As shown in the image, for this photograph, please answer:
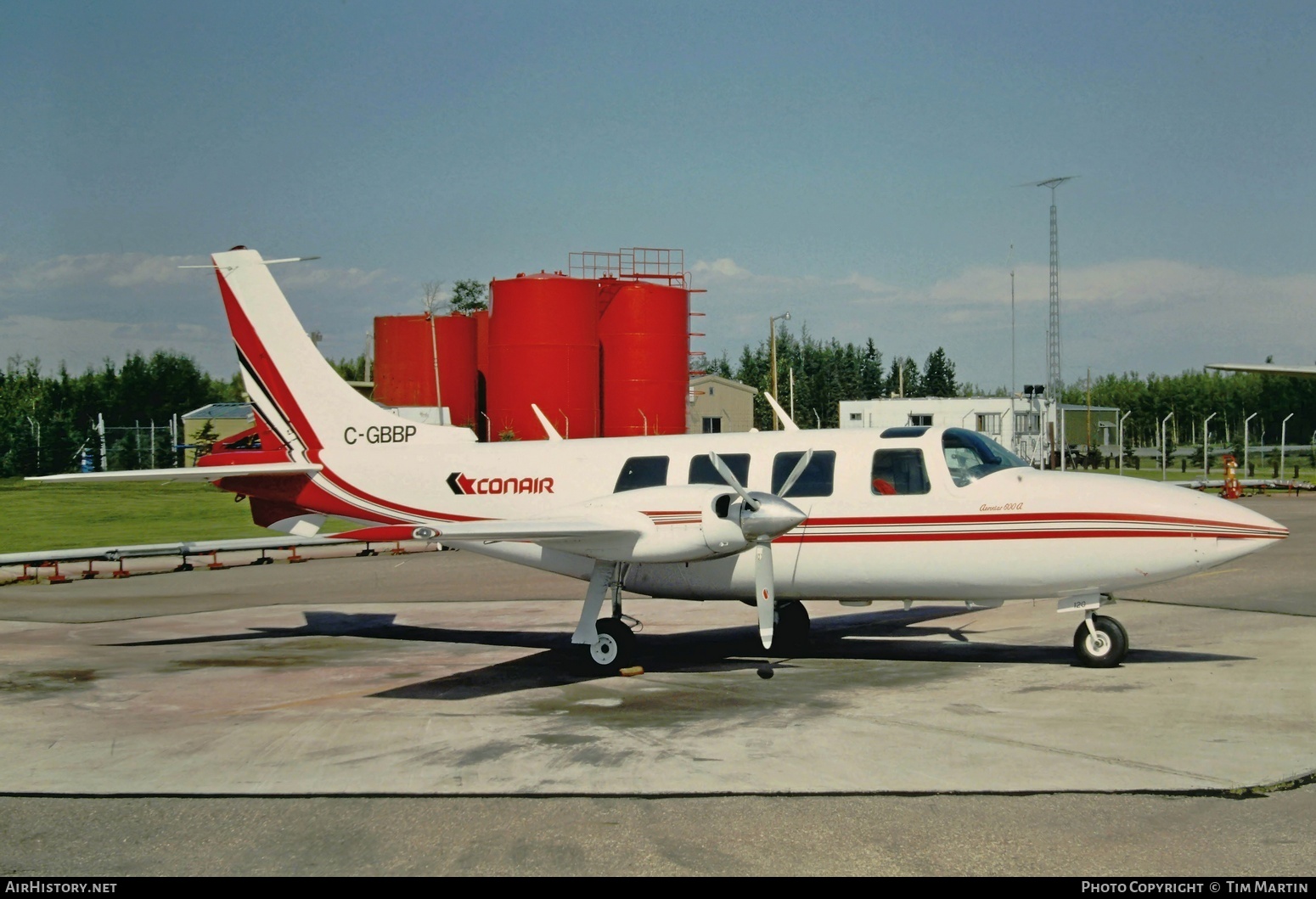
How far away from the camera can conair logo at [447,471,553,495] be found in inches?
630

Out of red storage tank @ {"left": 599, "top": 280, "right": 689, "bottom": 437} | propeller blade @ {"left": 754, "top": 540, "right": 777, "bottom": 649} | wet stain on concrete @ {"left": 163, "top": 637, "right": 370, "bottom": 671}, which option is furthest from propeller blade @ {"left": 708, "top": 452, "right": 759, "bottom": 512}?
red storage tank @ {"left": 599, "top": 280, "right": 689, "bottom": 437}

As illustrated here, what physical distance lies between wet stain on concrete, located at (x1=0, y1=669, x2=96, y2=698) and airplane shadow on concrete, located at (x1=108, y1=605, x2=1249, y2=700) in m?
2.28

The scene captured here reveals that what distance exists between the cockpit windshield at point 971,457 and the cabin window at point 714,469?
254 centimetres

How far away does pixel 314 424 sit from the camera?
1747 cm

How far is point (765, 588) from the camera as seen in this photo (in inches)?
539

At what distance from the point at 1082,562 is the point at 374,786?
8503 mm

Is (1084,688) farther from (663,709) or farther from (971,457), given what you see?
(663,709)

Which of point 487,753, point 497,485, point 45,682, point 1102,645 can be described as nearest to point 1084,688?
point 1102,645

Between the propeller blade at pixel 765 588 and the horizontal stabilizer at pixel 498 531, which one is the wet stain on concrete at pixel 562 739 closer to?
the horizontal stabilizer at pixel 498 531

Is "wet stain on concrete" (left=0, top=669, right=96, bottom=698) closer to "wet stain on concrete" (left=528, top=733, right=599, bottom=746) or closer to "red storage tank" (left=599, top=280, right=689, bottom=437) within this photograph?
"wet stain on concrete" (left=528, top=733, right=599, bottom=746)

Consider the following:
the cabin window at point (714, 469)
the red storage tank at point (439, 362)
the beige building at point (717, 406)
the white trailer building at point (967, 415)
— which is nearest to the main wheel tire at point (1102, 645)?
the cabin window at point (714, 469)

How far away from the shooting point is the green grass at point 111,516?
34.2 metres

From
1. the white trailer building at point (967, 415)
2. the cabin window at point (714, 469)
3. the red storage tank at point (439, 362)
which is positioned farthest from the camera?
the red storage tank at point (439, 362)
